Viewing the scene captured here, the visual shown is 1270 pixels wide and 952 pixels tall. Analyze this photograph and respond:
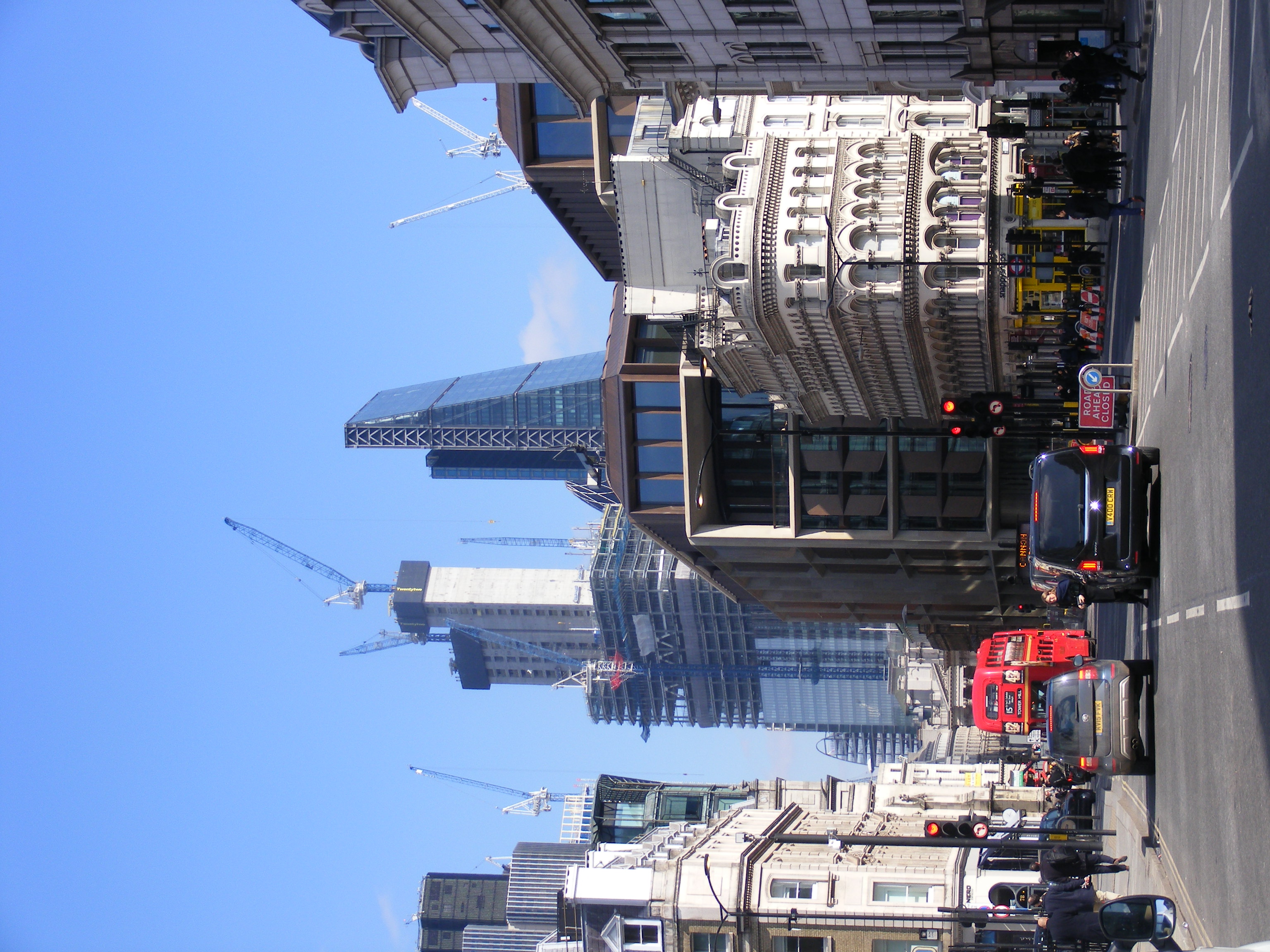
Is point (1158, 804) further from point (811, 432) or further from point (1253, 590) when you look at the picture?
point (811, 432)

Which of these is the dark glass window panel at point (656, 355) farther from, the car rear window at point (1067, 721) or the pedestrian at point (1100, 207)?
the car rear window at point (1067, 721)

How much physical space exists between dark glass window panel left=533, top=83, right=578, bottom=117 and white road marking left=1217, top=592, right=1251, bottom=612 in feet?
152

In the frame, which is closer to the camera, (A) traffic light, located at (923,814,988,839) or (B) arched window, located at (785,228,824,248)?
(A) traffic light, located at (923,814,988,839)

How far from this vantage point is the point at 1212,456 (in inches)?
818

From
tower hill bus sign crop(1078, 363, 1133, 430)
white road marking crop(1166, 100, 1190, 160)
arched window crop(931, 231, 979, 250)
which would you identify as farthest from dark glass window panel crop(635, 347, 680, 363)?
white road marking crop(1166, 100, 1190, 160)

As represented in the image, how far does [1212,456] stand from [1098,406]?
10.9m

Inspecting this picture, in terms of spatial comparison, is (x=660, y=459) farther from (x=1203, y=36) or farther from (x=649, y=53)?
(x=1203, y=36)

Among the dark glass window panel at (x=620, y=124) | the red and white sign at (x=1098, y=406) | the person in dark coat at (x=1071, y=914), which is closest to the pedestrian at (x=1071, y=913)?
the person in dark coat at (x=1071, y=914)

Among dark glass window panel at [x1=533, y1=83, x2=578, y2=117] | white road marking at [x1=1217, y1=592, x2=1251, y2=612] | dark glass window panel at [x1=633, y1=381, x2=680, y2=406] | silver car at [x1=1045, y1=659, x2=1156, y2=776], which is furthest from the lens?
dark glass window panel at [x1=533, y1=83, x2=578, y2=117]

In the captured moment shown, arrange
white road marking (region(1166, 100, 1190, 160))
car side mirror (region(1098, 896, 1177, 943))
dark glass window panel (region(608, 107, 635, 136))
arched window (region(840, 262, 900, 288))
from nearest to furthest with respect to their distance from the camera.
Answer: car side mirror (region(1098, 896, 1177, 943)) → white road marking (region(1166, 100, 1190, 160)) → arched window (region(840, 262, 900, 288)) → dark glass window panel (region(608, 107, 635, 136))

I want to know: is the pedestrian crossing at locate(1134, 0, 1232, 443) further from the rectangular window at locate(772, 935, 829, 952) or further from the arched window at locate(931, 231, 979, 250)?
the rectangular window at locate(772, 935, 829, 952)

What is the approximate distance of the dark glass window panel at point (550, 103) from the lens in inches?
2379

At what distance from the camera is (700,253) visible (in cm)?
5650

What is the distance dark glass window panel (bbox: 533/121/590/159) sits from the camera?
202 feet
